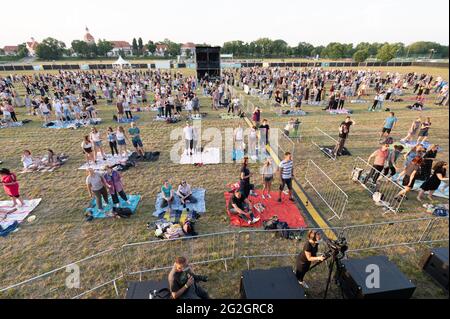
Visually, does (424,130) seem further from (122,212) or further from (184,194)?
(122,212)

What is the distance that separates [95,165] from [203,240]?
7746mm

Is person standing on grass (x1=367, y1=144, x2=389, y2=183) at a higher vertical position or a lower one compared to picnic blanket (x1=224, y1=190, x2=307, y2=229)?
higher

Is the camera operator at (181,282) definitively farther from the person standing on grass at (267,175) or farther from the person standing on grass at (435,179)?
the person standing on grass at (435,179)

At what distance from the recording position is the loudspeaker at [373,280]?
16.1 ft

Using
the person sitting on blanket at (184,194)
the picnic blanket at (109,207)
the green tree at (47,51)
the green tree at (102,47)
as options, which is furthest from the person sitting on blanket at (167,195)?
the green tree at (102,47)

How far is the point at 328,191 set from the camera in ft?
31.2

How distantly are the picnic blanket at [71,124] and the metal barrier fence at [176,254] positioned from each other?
14.2 m

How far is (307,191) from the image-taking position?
31.8ft

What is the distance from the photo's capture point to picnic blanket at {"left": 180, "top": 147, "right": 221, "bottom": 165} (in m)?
12.3

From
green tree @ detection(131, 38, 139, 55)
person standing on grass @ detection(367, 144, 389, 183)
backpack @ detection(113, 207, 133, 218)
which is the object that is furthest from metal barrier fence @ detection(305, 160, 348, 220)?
green tree @ detection(131, 38, 139, 55)

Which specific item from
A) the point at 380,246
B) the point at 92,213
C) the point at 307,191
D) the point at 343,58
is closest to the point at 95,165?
the point at 92,213

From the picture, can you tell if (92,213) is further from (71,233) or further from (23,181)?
(23,181)

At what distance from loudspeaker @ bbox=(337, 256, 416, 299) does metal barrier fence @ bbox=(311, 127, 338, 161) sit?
24.7 feet

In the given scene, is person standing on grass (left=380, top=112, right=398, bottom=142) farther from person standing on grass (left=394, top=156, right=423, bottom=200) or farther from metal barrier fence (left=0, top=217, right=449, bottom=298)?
metal barrier fence (left=0, top=217, right=449, bottom=298)
